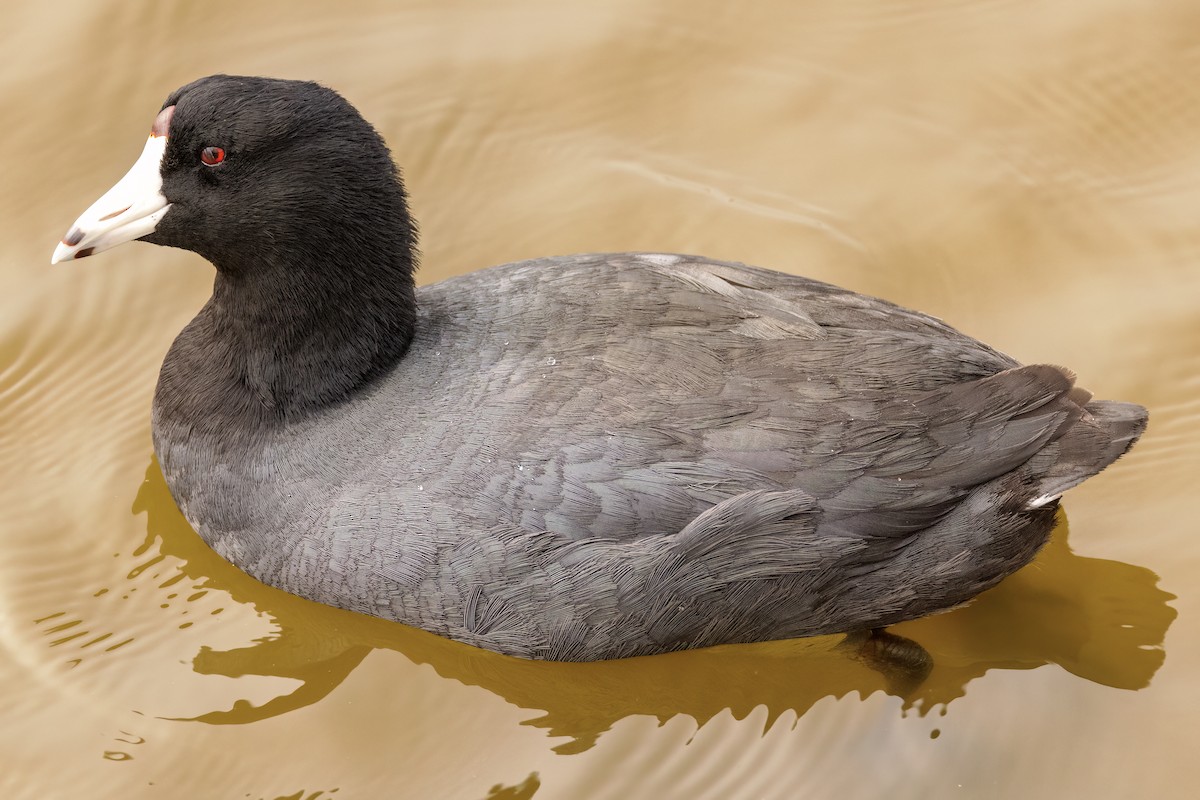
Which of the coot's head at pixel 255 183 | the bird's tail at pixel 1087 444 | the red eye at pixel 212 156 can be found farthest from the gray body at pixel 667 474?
the red eye at pixel 212 156

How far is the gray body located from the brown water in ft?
0.92

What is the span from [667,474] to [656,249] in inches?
68.7

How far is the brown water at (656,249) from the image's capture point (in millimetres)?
4270

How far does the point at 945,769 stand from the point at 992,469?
0.85m

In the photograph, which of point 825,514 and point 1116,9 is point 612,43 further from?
point 825,514

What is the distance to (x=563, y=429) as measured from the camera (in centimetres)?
407

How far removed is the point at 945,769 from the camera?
4215 mm

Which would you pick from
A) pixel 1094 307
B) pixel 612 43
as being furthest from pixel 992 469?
pixel 612 43

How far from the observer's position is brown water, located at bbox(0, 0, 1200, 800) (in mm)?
4270

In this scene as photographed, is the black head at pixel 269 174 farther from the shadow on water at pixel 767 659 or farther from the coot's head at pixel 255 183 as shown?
the shadow on water at pixel 767 659

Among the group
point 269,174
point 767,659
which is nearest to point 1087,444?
point 767,659

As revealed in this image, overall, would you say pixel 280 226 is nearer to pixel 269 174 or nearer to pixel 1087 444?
pixel 269 174

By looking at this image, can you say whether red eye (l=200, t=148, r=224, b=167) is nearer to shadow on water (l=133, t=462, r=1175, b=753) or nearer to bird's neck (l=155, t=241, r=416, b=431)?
bird's neck (l=155, t=241, r=416, b=431)

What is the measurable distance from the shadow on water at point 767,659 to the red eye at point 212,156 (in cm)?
129
